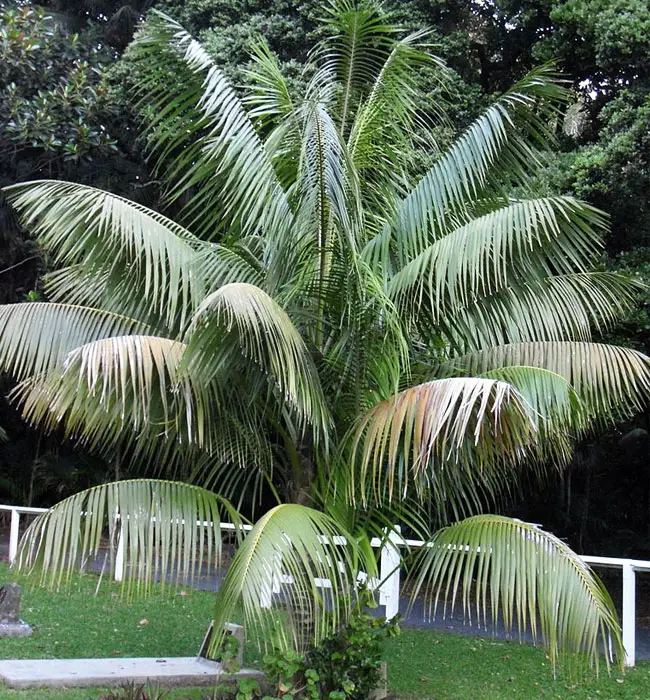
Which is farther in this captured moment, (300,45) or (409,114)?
(300,45)

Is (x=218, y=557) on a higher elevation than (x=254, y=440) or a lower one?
lower

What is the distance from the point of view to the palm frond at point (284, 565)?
4191mm

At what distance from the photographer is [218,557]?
15.8 ft

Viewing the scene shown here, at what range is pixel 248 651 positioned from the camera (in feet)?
26.3

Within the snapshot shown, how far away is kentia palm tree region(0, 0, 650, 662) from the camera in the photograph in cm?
473

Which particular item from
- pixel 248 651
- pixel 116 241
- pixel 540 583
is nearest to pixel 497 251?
pixel 540 583

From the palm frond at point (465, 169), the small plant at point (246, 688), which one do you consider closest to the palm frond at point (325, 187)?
the palm frond at point (465, 169)

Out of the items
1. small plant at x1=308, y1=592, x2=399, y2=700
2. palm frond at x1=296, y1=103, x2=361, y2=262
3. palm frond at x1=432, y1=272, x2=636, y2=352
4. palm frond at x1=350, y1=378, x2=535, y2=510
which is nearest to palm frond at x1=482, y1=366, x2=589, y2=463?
palm frond at x1=350, y1=378, x2=535, y2=510

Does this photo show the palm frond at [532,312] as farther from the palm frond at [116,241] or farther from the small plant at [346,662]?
the small plant at [346,662]

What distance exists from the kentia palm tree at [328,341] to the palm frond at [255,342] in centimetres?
2

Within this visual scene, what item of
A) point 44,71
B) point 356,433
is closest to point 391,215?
point 356,433

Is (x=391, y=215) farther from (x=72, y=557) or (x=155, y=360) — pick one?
(x=72, y=557)

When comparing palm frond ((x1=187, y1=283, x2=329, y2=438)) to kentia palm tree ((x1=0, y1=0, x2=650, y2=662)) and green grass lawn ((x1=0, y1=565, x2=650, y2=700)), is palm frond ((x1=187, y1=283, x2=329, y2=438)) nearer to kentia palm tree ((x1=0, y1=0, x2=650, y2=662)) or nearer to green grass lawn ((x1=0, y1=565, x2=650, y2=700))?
kentia palm tree ((x1=0, y1=0, x2=650, y2=662))

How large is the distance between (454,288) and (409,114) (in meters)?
2.25
